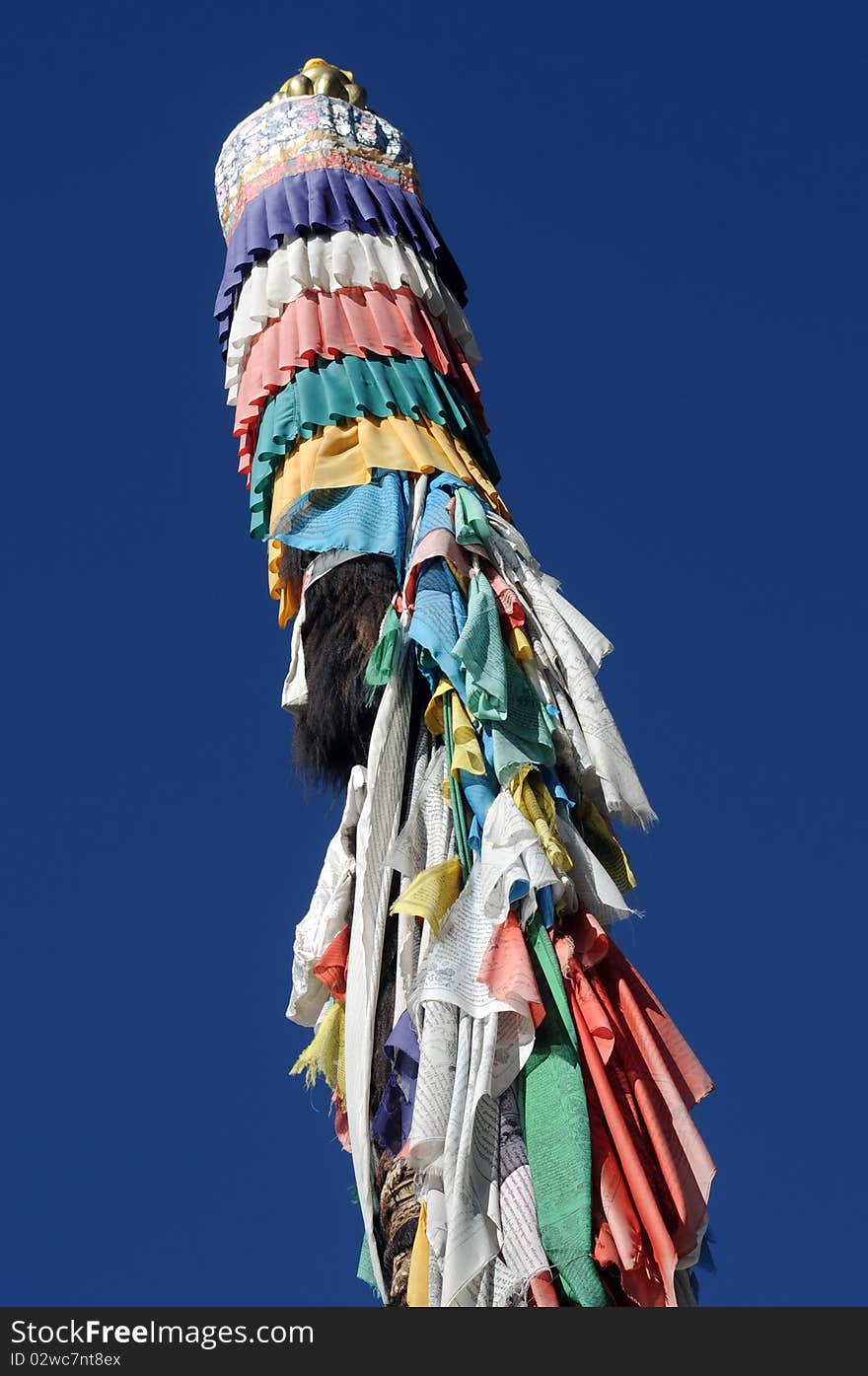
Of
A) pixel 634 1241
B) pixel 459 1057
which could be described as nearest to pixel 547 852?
pixel 459 1057

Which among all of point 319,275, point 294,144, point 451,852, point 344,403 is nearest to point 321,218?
point 319,275

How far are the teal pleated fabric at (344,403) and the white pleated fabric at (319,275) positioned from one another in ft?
1.67

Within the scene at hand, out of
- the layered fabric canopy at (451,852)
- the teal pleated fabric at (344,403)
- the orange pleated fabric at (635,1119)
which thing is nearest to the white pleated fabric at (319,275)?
the layered fabric canopy at (451,852)

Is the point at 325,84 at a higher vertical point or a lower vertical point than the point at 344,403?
higher

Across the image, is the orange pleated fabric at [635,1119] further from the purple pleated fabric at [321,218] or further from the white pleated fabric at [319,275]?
the purple pleated fabric at [321,218]

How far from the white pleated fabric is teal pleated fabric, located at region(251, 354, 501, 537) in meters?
0.51

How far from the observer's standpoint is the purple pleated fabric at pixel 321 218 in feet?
28.4

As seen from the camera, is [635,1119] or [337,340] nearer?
[635,1119]

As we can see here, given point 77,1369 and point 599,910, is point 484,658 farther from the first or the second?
point 77,1369

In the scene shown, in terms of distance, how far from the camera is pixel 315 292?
27.8ft

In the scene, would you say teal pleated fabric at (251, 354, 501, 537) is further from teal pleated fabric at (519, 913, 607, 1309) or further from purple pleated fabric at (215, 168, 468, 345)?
teal pleated fabric at (519, 913, 607, 1309)

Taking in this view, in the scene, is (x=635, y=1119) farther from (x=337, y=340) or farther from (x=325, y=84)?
(x=325, y=84)

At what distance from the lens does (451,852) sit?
21.7 feet

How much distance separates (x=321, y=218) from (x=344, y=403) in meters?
1.20
